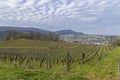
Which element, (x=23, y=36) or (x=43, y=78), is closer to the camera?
(x=43, y=78)

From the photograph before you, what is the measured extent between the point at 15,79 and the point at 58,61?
23.6 metres

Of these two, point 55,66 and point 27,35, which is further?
point 27,35

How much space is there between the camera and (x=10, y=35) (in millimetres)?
132000

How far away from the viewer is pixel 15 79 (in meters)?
14.5

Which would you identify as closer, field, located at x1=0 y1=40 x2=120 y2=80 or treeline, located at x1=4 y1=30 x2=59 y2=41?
field, located at x1=0 y1=40 x2=120 y2=80

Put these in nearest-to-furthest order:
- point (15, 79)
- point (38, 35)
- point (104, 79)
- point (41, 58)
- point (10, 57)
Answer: point (15, 79) < point (104, 79) < point (41, 58) < point (10, 57) < point (38, 35)

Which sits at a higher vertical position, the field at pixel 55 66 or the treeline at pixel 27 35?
the treeline at pixel 27 35

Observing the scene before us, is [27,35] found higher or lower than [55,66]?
higher

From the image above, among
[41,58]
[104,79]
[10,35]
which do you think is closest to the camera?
[104,79]

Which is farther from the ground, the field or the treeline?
the treeline

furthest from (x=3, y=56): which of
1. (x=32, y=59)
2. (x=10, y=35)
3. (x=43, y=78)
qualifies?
(x=10, y=35)

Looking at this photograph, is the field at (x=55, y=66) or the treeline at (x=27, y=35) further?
→ the treeline at (x=27, y=35)

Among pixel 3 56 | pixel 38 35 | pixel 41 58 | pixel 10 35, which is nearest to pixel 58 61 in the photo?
pixel 41 58

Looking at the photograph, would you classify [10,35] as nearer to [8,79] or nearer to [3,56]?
[3,56]
